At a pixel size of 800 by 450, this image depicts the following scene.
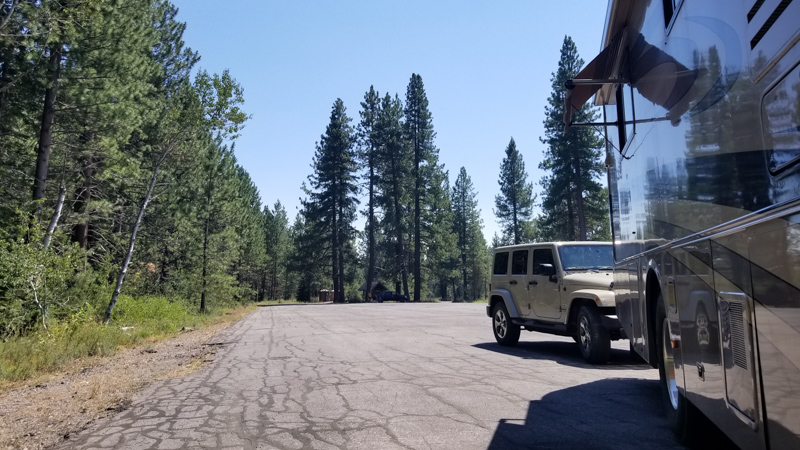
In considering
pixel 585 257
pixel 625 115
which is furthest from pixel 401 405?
pixel 585 257

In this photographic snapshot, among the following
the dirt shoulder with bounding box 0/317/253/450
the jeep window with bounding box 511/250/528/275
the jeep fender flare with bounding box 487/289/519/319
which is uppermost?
the jeep window with bounding box 511/250/528/275

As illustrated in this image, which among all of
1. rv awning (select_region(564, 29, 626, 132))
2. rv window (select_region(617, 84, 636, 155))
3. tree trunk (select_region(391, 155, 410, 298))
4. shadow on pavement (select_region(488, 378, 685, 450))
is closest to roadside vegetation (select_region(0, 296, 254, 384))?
shadow on pavement (select_region(488, 378, 685, 450))

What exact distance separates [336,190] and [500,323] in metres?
48.5

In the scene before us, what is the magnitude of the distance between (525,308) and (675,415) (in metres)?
5.66

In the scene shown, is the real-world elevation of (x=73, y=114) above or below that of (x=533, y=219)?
below

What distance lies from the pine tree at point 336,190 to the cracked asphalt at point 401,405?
159 feet

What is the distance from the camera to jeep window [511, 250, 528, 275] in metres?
10.7

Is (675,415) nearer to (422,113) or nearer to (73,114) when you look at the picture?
(73,114)

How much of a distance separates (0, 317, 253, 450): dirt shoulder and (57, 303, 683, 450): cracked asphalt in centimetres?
34

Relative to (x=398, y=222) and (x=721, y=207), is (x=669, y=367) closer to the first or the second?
(x=721, y=207)

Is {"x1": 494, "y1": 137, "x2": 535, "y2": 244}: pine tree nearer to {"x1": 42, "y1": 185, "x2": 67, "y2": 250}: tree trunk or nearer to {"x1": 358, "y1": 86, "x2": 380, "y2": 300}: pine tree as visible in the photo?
{"x1": 358, "y1": 86, "x2": 380, "y2": 300}: pine tree

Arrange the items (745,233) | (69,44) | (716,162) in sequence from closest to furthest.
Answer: (745,233), (716,162), (69,44)

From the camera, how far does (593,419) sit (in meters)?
5.33

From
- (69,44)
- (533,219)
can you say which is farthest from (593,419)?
(533,219)
